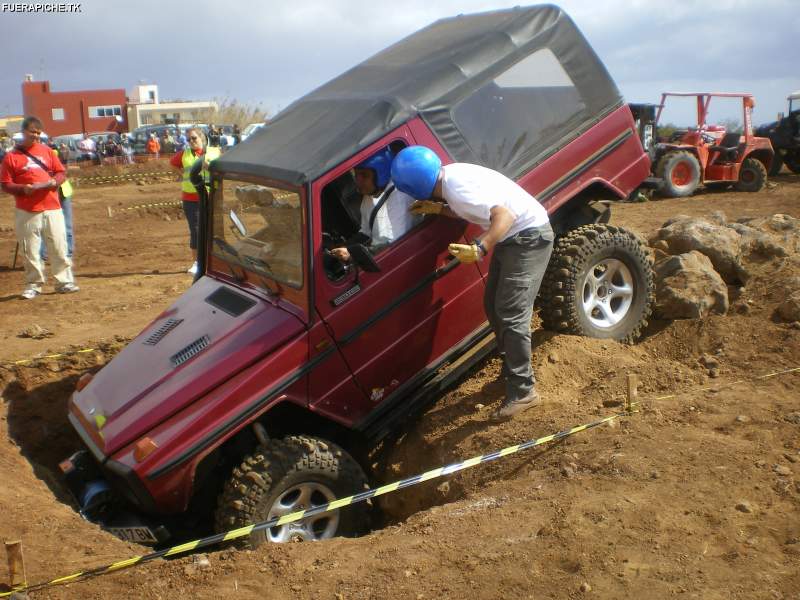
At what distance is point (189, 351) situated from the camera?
195 inches

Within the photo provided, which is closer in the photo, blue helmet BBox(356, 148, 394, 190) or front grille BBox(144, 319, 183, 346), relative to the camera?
blue helmet BBox(356, 148, 394, 190)

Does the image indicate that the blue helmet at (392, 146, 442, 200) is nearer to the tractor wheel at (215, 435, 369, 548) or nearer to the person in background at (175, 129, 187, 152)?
the tractor wheel at (215, 435, 369, 548)

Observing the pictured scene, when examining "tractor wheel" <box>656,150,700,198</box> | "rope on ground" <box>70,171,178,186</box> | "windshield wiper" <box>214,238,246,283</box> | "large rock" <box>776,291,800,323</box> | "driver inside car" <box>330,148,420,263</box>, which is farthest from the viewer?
"rope on ground" <box>70,171,178,186</box>

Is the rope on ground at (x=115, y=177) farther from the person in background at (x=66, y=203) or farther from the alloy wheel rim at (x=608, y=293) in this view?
the alloy wheel rim at (x=608, y=293)

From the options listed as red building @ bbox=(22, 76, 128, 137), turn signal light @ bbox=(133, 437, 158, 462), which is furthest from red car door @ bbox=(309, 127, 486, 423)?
red building @ bbox=(22, 76, 128, 137)

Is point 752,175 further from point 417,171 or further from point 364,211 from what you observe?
point 417,171

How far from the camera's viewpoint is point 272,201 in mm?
5129

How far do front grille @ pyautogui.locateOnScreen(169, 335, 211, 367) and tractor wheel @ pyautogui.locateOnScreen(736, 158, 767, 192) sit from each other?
→ 1516cm

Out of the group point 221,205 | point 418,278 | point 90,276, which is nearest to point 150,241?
point 90,276

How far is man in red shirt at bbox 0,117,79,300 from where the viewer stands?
9328 millimetres

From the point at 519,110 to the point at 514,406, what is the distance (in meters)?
2.03

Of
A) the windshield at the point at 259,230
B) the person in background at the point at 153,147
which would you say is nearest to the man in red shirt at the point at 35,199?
the windshield at the point at 259,230

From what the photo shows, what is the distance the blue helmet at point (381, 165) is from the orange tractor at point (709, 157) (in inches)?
478

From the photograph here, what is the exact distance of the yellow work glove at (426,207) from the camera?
5070 mm
